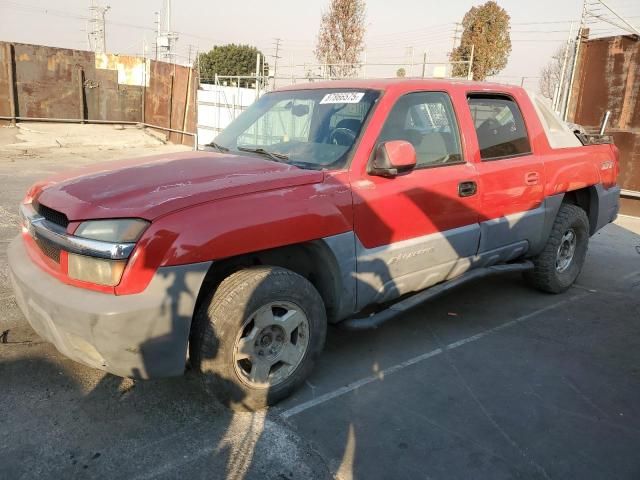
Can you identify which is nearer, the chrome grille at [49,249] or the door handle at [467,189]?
the chrome grille at [49,249]

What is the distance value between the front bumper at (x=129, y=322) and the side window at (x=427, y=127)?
1613mm

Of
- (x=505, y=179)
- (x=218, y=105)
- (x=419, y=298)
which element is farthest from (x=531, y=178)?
(x=218, y=105)

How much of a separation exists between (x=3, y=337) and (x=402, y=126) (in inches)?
122

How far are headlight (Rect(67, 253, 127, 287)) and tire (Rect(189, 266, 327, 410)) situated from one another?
49 centimetres

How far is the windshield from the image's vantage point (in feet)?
10.8

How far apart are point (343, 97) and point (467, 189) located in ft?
3.61

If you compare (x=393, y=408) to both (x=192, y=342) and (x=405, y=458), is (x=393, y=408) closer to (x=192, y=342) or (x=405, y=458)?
(x=405, y=458)

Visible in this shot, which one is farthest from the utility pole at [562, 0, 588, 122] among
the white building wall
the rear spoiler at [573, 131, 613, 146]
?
the white building wall

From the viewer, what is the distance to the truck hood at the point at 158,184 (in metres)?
2.52

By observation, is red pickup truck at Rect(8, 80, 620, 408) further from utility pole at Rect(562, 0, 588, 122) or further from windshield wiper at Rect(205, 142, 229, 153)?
utility pole at Rect(562, 0, 588, 122)

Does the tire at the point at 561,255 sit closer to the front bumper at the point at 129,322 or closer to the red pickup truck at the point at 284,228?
the red pickup truck at the point at 284,228

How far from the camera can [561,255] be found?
5.06 meters

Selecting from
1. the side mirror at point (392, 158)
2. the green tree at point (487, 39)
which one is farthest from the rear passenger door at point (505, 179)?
the green tree at point (487, 39)

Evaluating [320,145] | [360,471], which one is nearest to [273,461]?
[360,471]
